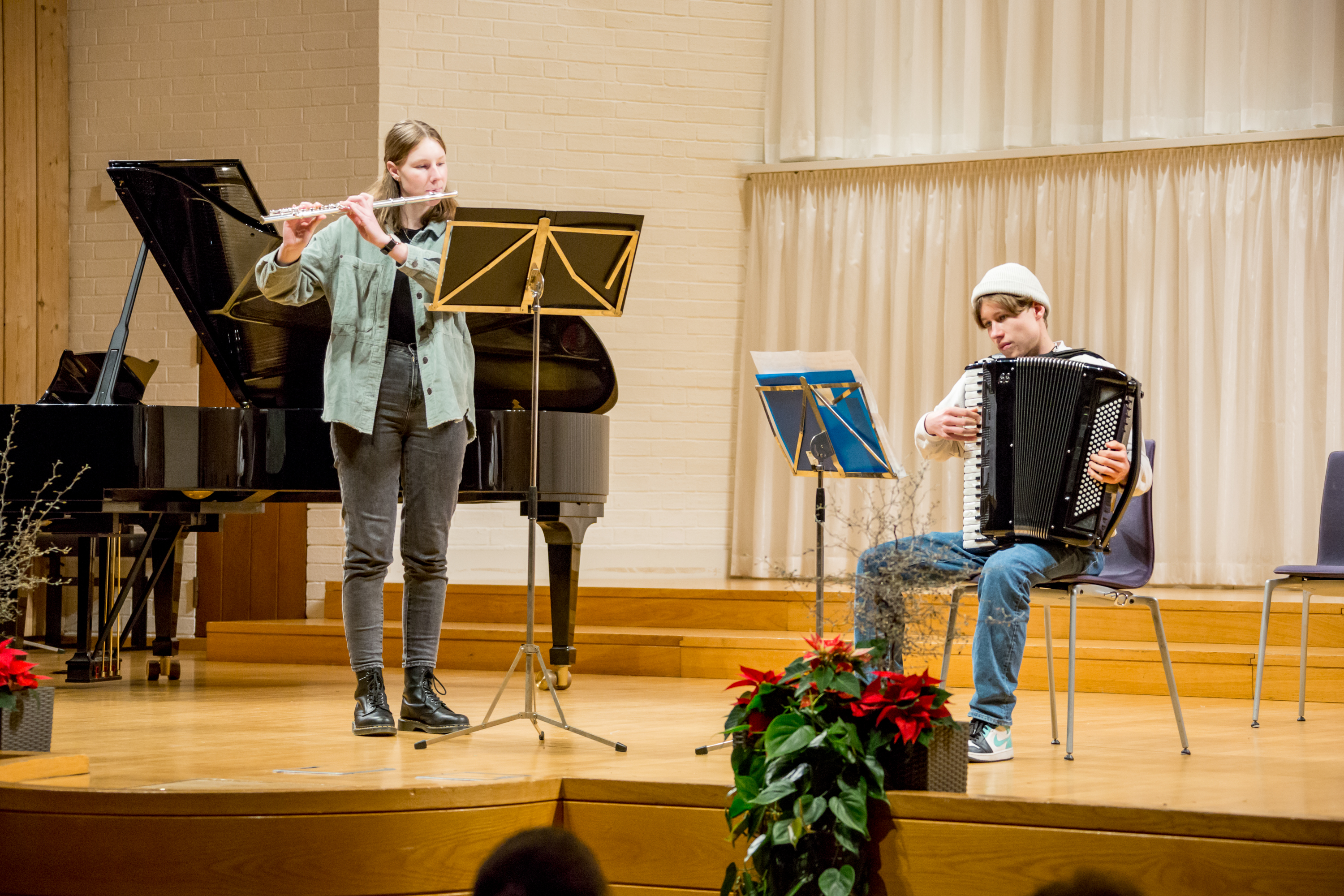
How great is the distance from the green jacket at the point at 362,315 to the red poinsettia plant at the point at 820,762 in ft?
3.70

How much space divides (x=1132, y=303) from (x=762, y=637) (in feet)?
8.81

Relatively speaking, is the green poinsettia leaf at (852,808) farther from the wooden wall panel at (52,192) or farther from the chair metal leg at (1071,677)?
the wooden wall panel at (52,192)

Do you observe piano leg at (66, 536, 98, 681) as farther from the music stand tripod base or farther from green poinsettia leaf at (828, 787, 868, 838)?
green poinsettia leaf at (828, 787, 868, 838)

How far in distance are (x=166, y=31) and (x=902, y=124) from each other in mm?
3761

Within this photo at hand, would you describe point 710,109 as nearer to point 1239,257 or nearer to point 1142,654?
point 1239,257

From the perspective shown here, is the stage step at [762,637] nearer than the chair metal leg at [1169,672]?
No

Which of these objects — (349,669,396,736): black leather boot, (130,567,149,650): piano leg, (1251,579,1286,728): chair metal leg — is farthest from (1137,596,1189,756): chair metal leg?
(130,567,149,650): piano leg

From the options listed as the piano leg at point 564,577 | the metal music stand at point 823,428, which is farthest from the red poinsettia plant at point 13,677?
the piano leg at point 564,577

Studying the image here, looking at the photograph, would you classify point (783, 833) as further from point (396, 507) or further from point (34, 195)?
point (34, 195)

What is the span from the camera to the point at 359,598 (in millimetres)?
3229

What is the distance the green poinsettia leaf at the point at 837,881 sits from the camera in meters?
2.37

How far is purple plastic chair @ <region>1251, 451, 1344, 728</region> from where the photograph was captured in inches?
149

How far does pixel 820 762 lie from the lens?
2.46m

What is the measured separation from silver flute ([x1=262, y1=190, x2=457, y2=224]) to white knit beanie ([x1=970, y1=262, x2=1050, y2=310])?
1.31 metres
